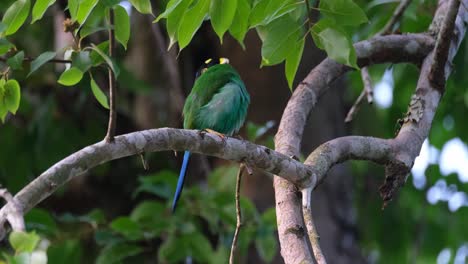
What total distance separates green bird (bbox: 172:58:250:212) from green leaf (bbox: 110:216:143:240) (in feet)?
1.88

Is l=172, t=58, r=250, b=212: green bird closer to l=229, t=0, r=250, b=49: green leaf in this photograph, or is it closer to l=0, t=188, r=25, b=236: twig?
l=229, t=0, r=250, b=49: green leaf

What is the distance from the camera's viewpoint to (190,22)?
2.54m

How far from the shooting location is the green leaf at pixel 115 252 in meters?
4.20

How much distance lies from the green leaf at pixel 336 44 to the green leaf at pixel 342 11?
0.07 meters

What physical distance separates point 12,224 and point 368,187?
4.32m

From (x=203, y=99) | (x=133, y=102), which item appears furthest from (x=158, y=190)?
→ (x=133, y=102)

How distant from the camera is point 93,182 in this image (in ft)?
17.6

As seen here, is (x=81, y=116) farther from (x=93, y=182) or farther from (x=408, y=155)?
(x=408, y=155)

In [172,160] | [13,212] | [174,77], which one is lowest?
[13,212]

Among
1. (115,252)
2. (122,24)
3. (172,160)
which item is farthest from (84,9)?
(172,160)

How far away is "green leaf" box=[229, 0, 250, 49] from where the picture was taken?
270 cm

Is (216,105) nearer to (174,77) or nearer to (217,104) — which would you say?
(217,104)

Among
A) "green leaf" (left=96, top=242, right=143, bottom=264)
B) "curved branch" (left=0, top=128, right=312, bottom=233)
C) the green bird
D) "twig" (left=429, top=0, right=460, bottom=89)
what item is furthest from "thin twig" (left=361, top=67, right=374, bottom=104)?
"green leaf" (left=96, top=242, right=143, bottom=264)

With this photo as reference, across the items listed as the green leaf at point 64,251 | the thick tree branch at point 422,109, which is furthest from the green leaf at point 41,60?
the green leaf at point 64,251
